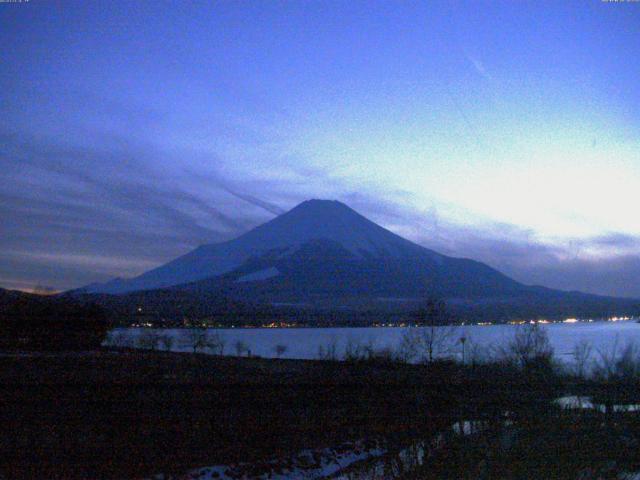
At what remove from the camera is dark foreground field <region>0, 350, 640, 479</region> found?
32.2ft

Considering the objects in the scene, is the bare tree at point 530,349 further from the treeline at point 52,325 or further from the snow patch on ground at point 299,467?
the treeline at point 52,325

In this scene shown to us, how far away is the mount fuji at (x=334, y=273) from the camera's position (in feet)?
368

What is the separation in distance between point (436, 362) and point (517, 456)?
2069 cm

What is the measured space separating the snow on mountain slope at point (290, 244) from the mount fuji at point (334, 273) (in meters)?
0.25

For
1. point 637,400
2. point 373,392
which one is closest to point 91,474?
point 373,392

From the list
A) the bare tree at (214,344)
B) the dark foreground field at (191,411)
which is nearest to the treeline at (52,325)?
the bare tree at (214,344)

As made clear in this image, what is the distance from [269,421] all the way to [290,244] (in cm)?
14656

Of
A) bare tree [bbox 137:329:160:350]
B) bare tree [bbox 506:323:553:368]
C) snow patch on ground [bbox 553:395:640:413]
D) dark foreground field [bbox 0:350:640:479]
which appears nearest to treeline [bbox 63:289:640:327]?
bare tree [bbox 137:329:160:350]

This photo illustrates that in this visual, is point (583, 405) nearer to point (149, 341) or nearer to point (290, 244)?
point (149, 341)

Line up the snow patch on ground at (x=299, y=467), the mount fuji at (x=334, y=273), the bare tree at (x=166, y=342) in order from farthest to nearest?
the mount fuji at (x=334, y=273), the bare tree at (x=166, y=342), the snow patch on ground at (x=299, y=467)

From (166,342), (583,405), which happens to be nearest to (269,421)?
(583,405)

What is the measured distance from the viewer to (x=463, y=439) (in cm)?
1198

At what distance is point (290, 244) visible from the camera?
527 ft

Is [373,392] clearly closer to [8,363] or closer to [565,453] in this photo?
[565,453]
